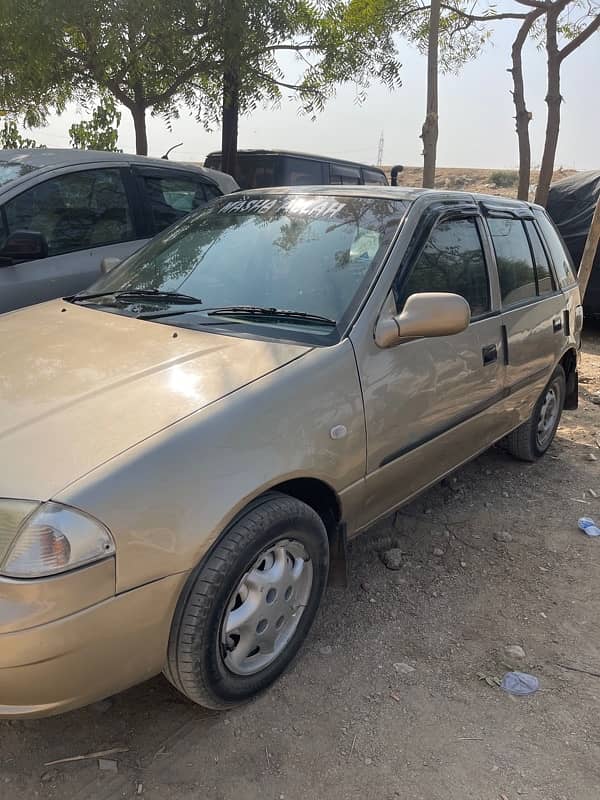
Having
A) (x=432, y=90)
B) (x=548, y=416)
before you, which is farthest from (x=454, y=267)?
(x=432, y=90)

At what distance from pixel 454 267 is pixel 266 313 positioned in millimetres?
1069

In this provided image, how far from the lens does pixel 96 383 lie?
2.27m

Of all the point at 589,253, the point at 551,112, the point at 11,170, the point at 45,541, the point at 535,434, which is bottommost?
the point at 535,434

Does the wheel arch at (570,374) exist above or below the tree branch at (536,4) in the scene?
below

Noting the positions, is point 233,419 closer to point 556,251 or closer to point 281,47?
Answer: point 556,251

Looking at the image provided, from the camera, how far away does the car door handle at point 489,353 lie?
3.40m

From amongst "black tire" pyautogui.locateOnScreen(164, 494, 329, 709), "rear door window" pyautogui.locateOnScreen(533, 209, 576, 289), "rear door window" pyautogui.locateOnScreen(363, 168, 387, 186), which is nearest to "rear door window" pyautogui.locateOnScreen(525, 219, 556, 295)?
"rear door window" pyautogui.locateOnScreen(533, 209, 576, 289)

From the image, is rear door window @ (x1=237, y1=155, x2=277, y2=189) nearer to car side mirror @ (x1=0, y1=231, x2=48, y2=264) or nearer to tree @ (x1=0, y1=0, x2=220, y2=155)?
tree @ (x1=0, y1=0, x2=220, y2=155)

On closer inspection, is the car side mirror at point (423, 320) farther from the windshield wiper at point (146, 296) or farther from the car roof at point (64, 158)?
the car roof at point (64, 158)

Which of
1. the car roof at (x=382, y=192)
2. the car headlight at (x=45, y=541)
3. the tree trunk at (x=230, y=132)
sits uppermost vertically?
the tree trunk at (x=230, y=132)

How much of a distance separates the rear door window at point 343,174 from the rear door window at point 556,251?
244 inches

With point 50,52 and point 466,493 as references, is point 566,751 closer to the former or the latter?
point 466,493

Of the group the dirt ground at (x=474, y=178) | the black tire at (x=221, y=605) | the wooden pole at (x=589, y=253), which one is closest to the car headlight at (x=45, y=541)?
the black tire at (x=221, y=605)

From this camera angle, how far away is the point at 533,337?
3.97 meters
